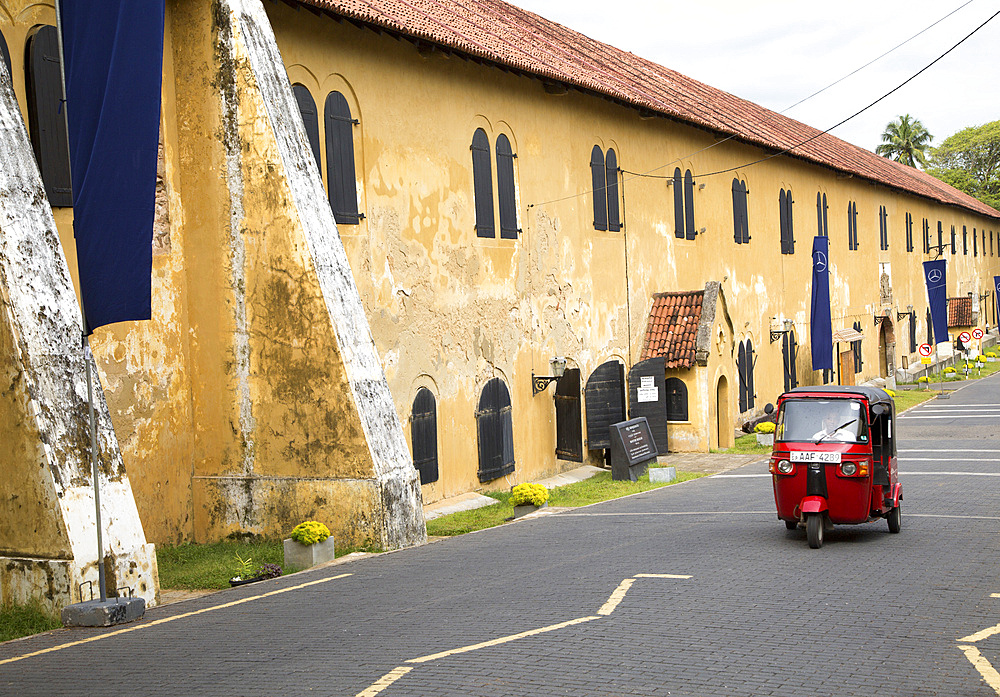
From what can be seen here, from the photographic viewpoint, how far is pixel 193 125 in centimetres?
1396

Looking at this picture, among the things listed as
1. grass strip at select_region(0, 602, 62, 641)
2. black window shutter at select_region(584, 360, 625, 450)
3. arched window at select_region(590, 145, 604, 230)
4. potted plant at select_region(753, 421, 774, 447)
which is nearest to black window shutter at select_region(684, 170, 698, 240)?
arched window at select_region(590, 145, 604, 230)

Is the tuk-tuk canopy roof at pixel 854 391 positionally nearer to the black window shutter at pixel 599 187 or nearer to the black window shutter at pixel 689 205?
the black window shutter at pixel 599 187

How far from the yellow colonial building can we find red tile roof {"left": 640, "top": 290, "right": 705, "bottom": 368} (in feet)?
0.22

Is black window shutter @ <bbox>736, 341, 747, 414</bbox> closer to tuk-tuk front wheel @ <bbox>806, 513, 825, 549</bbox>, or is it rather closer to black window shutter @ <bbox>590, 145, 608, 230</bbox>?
black window shutter @ <bbox>590, 145, 608, 230</bbox>

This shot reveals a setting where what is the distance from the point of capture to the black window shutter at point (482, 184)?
19734 mm

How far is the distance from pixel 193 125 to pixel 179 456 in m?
4.41

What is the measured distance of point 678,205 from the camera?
2825 centimetres

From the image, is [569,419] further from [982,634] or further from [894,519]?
[982,634]

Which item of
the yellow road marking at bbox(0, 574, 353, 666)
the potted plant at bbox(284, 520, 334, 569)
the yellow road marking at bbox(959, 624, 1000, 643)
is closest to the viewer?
the yellow road marking at bbox(959, 624, 1000, 643)

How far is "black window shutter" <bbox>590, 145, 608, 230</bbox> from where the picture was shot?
2397 cm

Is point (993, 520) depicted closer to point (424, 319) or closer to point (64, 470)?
point (424, 319)

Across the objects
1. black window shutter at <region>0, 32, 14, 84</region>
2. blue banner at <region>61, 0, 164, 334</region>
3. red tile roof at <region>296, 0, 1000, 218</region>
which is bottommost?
blue banner at <region>61, 0, 164, 334</region>

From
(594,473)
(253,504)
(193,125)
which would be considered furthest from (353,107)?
(594,473)

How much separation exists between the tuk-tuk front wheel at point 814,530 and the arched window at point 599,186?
492 inches
